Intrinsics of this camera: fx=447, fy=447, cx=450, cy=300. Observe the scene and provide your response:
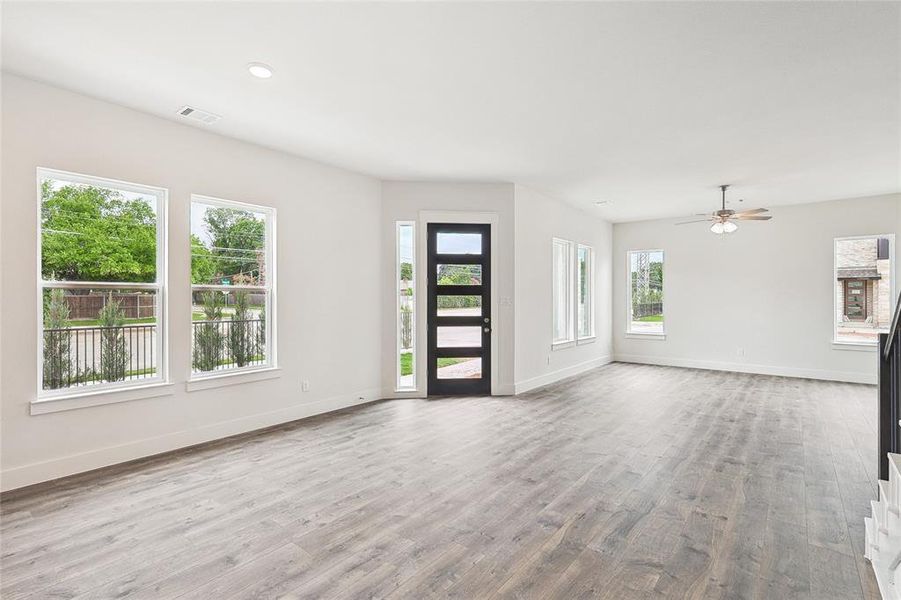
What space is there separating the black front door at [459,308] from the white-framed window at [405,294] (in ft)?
0.76

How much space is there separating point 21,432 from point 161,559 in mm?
1819

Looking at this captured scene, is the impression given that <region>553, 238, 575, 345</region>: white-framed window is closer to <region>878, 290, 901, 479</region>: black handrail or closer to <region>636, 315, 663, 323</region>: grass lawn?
<region>636, 315, 663, 323</region>: grass lawn

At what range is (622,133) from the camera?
429cm

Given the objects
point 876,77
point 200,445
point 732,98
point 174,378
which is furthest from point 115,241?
point 876,77

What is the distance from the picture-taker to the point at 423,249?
6102 millimetres

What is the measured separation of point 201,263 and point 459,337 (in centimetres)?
329

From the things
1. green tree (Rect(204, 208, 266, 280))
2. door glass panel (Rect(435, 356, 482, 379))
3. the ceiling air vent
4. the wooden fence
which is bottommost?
door glass panel (Rect(435, 356, 482, 379))

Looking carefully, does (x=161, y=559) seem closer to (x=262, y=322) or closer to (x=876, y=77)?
(x=262, y=322)

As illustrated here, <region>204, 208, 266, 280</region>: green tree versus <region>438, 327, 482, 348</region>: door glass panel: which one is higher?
<region>204, 208, 266, 280</region>: green tree

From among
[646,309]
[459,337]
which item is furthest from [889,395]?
[646,309]

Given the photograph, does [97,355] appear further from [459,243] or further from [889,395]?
[889,395]

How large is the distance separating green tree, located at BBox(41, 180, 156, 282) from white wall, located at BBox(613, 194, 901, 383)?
8.34 metres

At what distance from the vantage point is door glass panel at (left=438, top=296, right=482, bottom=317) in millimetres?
6195

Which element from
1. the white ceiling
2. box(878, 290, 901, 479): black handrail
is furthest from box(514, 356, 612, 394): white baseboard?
box(878, 290, 901, 479): black handrail
